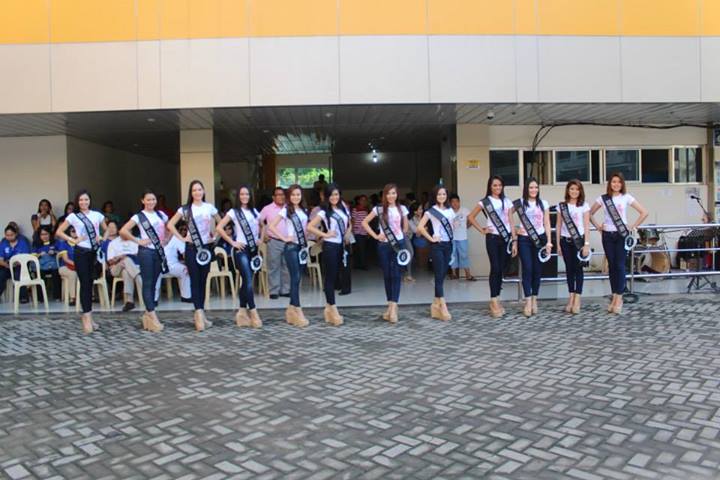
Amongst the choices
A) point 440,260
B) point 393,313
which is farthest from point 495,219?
point 393,313

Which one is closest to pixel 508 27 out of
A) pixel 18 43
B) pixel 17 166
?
pixel 18 43

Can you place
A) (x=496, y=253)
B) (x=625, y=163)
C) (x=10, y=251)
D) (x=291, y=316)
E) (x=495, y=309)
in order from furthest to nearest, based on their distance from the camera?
(x=625, y=163) → (x=10, y=251) → (x=495, y=309) → (x=496, y=253) → (x=291, y=316)

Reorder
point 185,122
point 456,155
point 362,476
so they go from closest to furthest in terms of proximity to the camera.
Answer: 1. point 362,476
2. point 185,122
3. point 456,155

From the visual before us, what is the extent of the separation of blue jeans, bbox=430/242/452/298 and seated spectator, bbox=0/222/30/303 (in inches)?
261

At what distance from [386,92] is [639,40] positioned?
4.05m

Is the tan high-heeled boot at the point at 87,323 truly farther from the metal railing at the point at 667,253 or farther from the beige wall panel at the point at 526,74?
the beige wall panel at the point at 526,74

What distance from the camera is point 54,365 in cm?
581

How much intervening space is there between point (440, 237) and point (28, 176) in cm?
874

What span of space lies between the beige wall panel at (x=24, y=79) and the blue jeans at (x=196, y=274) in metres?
4.03

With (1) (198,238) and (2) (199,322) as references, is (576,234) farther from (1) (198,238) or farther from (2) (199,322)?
(2) (199,322)

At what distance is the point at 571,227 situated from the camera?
25.3 feet

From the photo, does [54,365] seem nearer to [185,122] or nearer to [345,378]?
[345,378]

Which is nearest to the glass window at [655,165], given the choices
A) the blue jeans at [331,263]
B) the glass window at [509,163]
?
the glass window at [509,163]

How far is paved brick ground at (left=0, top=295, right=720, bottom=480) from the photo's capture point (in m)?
3.51
